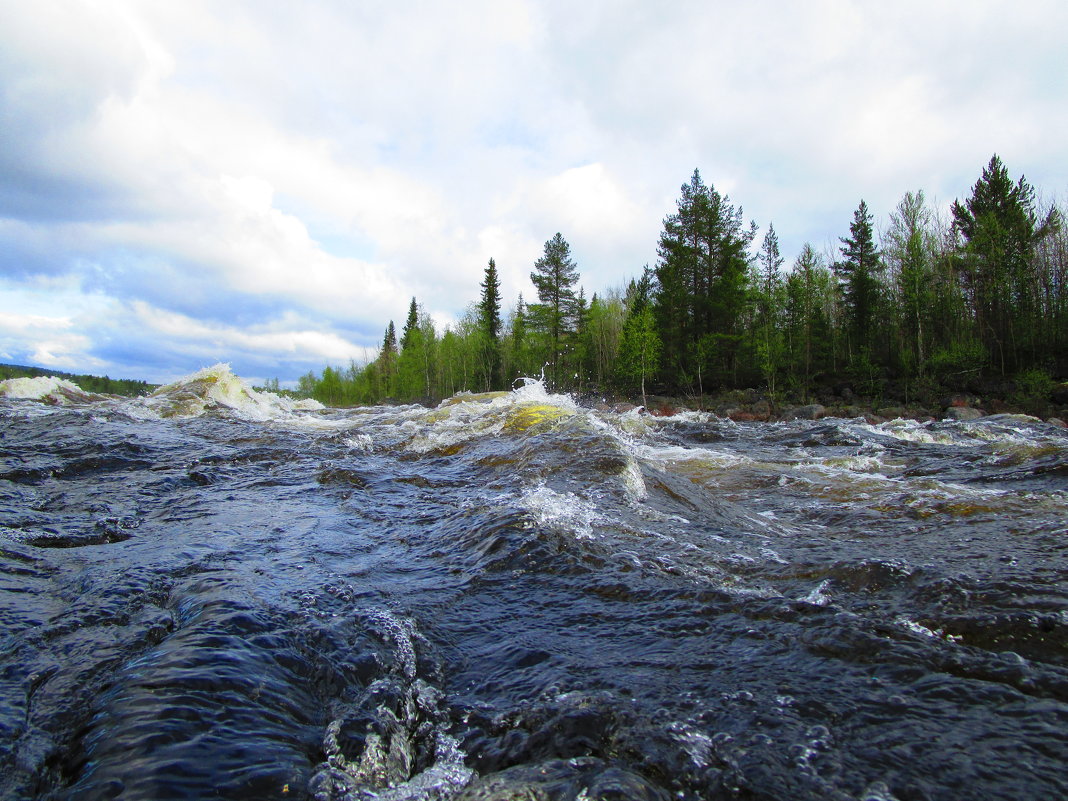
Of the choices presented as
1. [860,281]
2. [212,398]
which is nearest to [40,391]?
[212,398]

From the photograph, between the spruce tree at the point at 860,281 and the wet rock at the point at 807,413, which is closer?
the wet rock at the point at 807,413

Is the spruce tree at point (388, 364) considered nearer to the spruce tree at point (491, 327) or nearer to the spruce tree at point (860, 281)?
the spruce tree at point (491, 327)

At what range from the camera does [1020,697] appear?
1956 millimetres

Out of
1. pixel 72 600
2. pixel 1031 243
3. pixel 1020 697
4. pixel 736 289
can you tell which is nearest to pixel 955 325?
pixel 1031 243

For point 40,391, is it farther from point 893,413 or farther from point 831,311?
point 831,311

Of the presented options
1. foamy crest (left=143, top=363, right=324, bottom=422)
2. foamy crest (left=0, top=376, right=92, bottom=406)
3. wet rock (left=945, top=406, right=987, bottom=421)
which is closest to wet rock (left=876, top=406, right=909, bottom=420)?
wet rock (left=945, top=406, right=987, bottom=421)

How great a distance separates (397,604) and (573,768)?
1.65 metres

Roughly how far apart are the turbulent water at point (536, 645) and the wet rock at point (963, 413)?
18263mm

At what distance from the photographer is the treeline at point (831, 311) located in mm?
26688

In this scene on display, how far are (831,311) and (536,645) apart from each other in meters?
45.4

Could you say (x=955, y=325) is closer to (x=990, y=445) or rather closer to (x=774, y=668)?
(x=990, y=445)

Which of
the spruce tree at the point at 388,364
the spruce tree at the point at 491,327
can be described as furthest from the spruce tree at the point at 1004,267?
the spruce tree at the point at 388,364

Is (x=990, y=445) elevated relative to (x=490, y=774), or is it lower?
elevated

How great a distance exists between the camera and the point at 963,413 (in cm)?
1992
